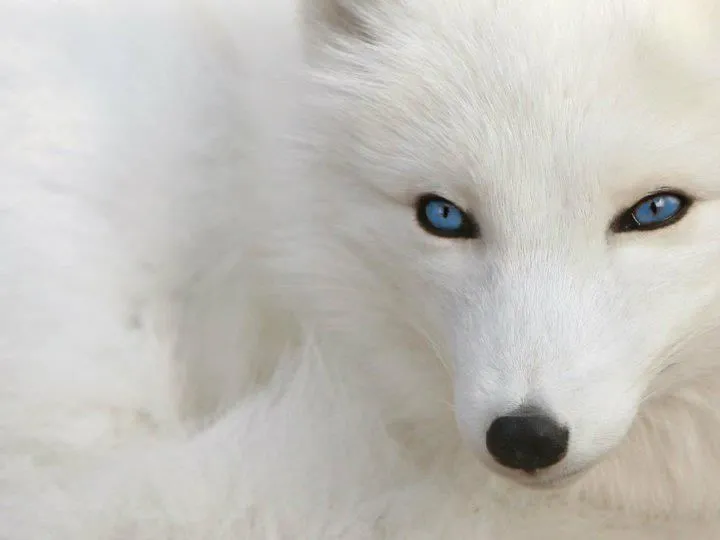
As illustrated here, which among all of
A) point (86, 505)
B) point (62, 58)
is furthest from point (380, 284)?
point (62, 58)

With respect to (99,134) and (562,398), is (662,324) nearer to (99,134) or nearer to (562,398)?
(562,398)

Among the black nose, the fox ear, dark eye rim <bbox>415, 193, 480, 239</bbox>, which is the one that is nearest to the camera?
the black nose

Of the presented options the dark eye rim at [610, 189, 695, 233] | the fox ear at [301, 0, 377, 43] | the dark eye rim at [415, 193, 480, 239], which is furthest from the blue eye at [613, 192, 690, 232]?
the fox ear at [301, 0, 377, 43]

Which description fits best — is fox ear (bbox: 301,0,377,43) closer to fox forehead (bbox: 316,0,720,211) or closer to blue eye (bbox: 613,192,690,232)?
fox forehead (bbox: 316,0,720,211)

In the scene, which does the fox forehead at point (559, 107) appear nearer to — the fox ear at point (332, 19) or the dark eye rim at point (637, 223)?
the dark eye rim at point (637, 223)

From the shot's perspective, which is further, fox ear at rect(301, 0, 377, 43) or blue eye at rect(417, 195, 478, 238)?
fox ear at rect(301, 0, 377, 43)

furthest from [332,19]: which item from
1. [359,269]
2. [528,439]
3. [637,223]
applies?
[528,439]

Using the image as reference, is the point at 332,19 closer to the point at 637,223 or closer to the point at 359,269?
the point at 359,269
